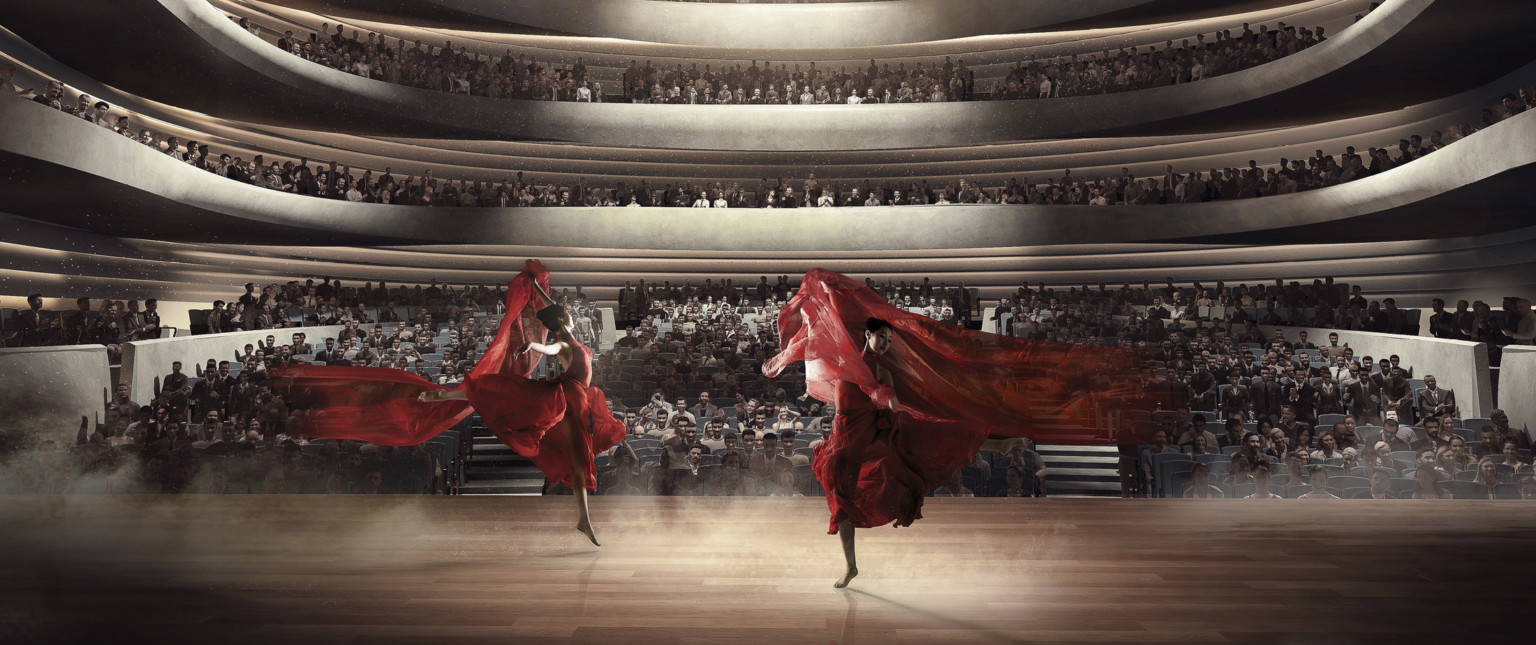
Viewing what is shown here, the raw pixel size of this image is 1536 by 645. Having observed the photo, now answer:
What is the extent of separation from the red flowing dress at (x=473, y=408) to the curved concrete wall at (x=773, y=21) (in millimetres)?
18298

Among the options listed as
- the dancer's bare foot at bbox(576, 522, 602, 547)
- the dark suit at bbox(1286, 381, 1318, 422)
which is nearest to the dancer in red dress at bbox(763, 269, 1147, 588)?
the dancer's bare foot at bbox(576, 522, 602, 547)

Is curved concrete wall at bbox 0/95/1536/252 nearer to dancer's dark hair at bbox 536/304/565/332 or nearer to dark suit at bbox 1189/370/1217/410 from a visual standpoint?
dark suit at bbox 1189/370/1217/410

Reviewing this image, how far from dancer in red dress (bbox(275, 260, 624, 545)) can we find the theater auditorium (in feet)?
0.09

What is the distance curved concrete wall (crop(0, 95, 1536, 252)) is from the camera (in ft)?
41.8

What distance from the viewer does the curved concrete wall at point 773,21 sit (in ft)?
76.2

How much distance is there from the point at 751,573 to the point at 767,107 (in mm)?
18064

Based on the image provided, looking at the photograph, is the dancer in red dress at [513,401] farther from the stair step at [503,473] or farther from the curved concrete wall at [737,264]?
the curved concrete wall at [737,264]

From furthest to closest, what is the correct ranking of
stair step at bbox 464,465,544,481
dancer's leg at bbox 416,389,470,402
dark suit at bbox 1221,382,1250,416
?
1. dark suit at bbox 1221,382,1250,416
2. stair step at bbox 464,465,544,481
3. dancer's leg at bbox 416,389,470,402

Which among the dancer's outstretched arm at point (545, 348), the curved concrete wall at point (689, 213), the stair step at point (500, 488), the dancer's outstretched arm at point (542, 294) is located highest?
the curved concrete wall at point (689, 213)

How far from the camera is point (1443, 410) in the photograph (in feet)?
32.4

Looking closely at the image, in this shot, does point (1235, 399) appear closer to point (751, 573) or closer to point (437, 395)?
point (751, 573)

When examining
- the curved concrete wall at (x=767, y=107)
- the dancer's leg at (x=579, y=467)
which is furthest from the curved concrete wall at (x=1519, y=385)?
the dancer's leg at (x=579, y=467)

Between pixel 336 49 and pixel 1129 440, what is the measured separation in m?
19.2

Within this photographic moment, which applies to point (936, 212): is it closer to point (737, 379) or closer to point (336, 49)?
point (737, 379)
